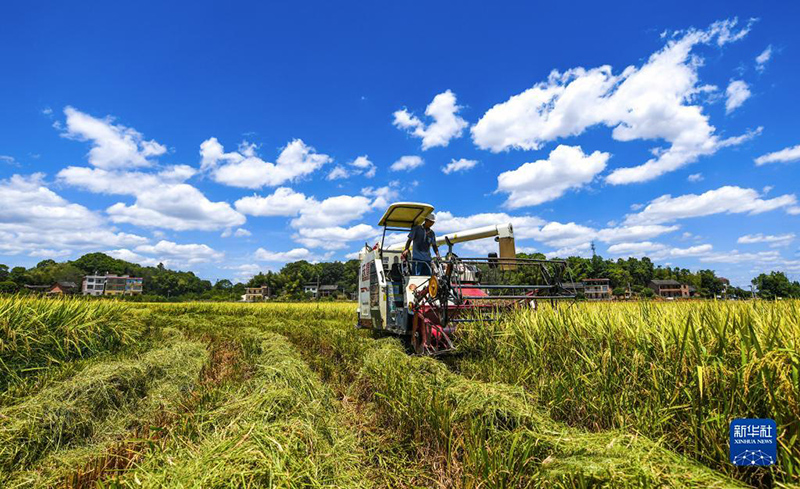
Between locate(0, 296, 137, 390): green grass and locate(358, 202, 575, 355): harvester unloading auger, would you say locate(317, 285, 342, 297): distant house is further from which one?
locate(0, 296, 137, 390): green grass

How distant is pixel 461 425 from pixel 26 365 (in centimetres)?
655

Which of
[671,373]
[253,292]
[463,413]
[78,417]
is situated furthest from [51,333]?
[253,292]

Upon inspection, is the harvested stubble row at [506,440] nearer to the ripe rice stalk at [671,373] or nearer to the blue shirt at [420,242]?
the ripe rice stalk at [671,373]

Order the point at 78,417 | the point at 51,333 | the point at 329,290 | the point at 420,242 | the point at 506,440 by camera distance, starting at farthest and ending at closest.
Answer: the point at 329,290
the point at 420,242
the point at 51,333
the point at 78,417
the point at 506,440

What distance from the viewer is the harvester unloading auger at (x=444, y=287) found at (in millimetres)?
5914

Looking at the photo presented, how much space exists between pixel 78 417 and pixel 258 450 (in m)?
2.89

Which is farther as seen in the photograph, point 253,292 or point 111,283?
point 253,292

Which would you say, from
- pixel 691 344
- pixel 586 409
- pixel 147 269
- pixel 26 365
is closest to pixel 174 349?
pixel 26 365

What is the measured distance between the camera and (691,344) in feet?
9.94

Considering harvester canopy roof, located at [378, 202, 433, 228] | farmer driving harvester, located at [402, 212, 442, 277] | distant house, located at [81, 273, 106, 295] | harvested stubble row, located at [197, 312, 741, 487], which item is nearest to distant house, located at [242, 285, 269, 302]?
distant house, located at [81, 273, 106, 295]

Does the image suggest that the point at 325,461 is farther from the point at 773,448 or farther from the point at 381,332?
the point at 381,332

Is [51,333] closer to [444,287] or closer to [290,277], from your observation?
[444,287]

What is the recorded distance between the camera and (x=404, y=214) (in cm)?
857

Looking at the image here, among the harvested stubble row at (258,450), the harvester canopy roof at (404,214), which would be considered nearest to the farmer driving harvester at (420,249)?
the harvester canopy roof at (404,214)
